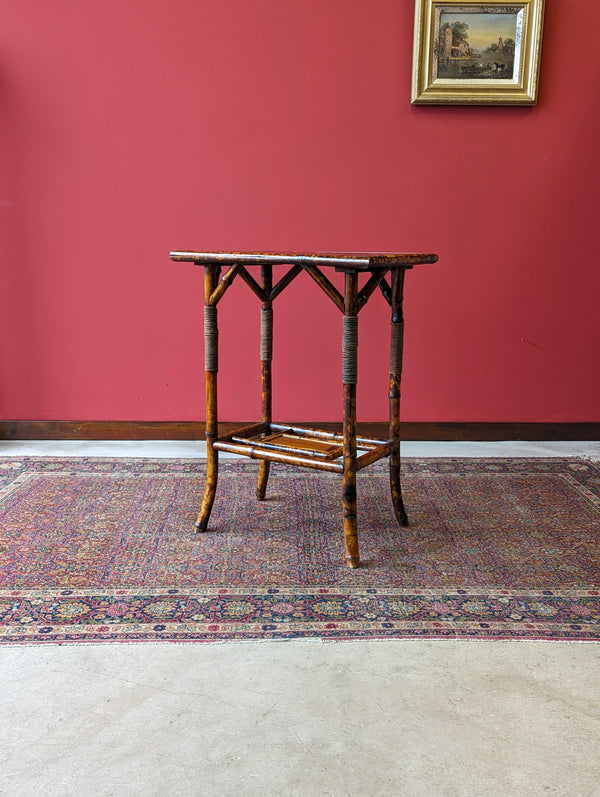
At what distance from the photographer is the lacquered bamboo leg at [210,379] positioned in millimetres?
2840

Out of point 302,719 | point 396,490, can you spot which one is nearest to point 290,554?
point 396,490

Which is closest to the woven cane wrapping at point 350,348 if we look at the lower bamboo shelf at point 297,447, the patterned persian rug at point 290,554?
the lower bamboo shelf at point 297,447

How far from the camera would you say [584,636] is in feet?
7.34

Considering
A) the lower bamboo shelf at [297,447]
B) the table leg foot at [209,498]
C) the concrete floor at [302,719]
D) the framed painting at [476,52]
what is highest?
the framed painting at [476,52]

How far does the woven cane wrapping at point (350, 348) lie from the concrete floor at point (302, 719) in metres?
0.84

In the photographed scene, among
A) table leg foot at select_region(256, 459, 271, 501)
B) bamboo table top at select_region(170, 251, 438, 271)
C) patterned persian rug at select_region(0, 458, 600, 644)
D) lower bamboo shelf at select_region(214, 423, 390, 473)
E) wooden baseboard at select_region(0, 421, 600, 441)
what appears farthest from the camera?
wooden baseboard at select_region(0, 421, 600, 441)

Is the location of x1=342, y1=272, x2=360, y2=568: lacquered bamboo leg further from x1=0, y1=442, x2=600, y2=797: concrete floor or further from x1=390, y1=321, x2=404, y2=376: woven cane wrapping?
x1=0, y1=442, x2=600, y2=797: concrete floor

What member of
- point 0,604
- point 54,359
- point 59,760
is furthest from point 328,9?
point 59,760

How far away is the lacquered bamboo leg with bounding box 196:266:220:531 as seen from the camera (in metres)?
2.84

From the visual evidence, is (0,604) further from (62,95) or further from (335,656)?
(62,95)

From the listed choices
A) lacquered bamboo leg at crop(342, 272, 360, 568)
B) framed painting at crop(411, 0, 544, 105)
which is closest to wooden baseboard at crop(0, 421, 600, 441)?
lacquered bamboo leg at crop(342, 272, 360, 568)

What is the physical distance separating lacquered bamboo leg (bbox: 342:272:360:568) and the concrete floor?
524 millimetres

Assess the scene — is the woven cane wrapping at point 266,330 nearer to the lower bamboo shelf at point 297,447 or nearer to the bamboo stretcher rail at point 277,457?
the lower bamboo shelf at point 297,447

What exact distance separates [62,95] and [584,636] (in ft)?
10.6
